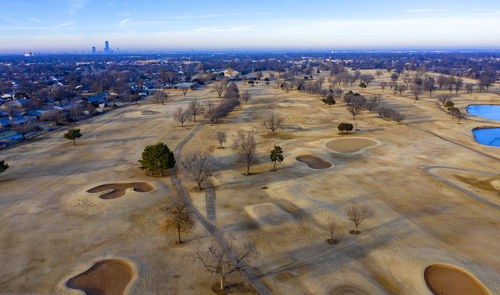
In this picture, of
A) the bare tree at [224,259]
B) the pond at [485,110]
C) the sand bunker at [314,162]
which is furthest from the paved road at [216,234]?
the pond at [485,110]

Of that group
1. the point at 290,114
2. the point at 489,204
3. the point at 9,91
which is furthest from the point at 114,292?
the point at 9,91

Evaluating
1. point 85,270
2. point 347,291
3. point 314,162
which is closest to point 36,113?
point 85,270

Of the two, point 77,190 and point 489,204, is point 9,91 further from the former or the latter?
point 489,204

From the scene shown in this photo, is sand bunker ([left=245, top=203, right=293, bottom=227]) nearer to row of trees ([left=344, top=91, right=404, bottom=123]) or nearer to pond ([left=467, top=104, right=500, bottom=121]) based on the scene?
row of trees ([left=344, top=91, right=404, bottom=123])

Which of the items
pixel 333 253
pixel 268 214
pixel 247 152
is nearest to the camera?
pixel 333 253

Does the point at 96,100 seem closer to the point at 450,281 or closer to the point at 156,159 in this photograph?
the point at 156,159

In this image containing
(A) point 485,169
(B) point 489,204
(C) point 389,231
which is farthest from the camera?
(A) point 485,169
